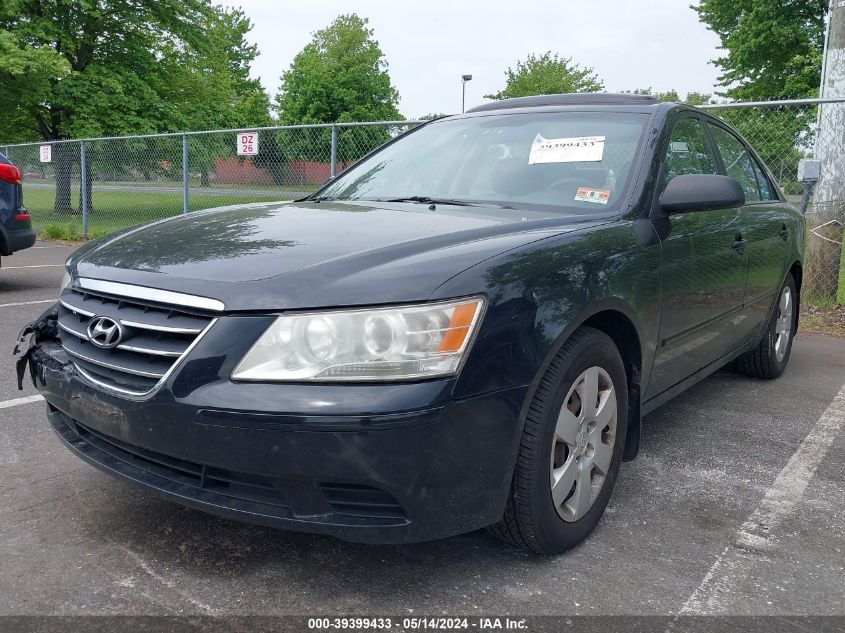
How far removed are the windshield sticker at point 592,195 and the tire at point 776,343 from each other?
2.08 m

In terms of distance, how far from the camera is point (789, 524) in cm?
278

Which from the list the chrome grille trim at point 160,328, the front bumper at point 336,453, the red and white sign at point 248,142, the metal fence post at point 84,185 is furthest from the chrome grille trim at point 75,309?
the metal fence post at point 84,185

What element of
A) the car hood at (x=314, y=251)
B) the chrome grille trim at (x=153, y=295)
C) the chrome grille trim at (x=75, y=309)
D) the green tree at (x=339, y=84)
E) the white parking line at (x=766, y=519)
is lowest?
the white parking line at (x=766, y=519)

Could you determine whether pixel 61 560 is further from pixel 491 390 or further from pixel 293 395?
pixel 491 390

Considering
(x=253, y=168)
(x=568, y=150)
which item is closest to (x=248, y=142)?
(x=253, y=168)

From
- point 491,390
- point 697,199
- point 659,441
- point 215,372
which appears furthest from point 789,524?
point 215,372

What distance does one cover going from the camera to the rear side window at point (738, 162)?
159 inches

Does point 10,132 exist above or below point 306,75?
below

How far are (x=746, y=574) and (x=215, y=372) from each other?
1.73m

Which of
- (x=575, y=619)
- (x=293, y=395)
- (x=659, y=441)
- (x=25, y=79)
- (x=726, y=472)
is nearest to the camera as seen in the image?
(x=293, y=395)

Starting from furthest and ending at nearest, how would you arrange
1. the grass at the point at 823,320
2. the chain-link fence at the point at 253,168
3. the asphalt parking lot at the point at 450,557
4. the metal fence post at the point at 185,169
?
the metal fence post at the point at 185,169 < the chain-link fence at the point at 253,168 < the grass at the point at 823,320 < the asphalt parking lot at the point at 450,557

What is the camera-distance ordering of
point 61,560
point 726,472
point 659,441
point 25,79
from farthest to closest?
1. point 25,79
2. point 659,441
3. point 726,472
4. point 61,560

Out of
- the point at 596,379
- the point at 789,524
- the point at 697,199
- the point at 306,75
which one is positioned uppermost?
the point at 306,75

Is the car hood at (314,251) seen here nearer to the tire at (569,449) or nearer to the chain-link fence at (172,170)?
the tire at (569,449)
